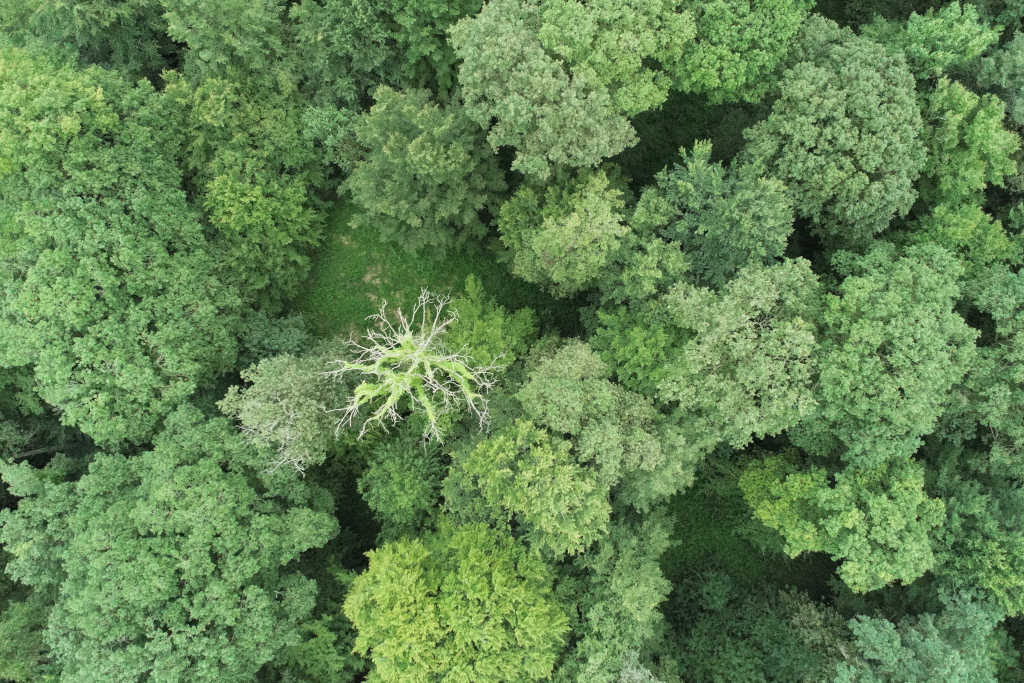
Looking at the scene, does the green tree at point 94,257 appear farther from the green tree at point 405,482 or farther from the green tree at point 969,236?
the green tree at point 969,236

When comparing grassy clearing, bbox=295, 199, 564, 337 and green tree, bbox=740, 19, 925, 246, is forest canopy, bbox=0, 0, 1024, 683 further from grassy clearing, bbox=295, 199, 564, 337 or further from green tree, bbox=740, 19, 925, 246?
grassy clearing, bbox=295, 199, 564, 337

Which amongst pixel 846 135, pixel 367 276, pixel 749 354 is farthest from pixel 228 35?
pixel 846 135

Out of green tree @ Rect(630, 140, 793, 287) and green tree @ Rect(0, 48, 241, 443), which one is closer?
green tree @ Rect(0, 48, 241, 443)

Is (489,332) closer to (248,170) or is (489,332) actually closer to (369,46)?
(248,170)

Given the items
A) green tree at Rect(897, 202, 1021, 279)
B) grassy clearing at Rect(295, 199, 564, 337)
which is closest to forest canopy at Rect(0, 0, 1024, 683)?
green tree at Rect(897, 202, 1021, 279)

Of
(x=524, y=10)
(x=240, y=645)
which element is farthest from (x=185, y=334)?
(x=524, y=10)

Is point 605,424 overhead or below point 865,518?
below

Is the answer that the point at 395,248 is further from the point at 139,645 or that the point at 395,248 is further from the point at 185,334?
the point at 139,645
